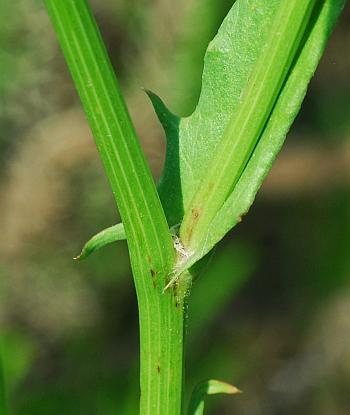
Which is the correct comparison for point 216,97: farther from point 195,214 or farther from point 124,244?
point 124,244

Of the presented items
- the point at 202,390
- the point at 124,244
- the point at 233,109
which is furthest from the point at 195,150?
the point at 124,244

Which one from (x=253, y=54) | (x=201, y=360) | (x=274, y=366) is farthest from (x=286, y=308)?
(x=253, y=54)

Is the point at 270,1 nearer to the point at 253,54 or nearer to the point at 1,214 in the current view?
the point at 253,54

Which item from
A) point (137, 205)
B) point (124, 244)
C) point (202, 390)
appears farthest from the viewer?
point (124, 244)

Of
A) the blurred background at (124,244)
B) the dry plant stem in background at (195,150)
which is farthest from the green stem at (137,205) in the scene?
the blurred background at (124,244)

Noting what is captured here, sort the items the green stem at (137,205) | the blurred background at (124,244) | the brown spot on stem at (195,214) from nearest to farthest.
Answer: the green stem at (137,205)
the brown spot on stem at (195,214)
the blurred background at (124,244)

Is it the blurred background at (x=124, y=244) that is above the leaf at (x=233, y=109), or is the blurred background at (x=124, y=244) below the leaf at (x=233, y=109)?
below

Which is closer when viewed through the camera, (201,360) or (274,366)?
(201,360)

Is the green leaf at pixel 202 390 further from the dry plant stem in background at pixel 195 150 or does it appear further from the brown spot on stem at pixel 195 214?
the brown spot on stem at pixel 195 214
